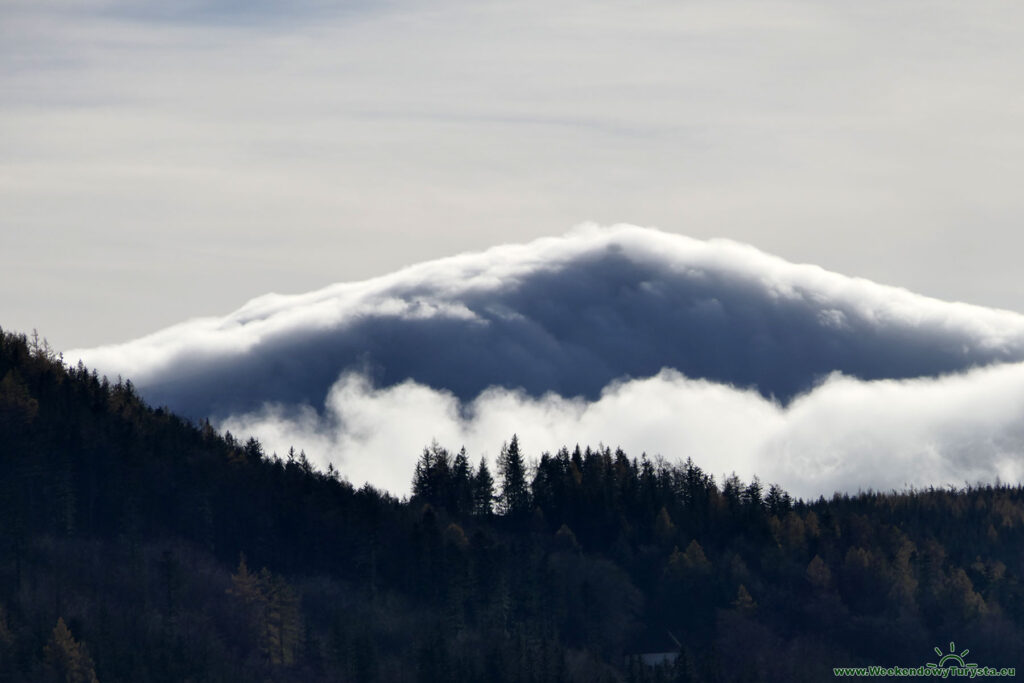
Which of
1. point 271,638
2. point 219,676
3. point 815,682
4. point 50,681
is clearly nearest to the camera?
point 50,681

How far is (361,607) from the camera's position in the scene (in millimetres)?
189500

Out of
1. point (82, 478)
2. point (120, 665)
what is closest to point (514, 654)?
point (120, 665)

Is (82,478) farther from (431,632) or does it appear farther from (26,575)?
(431,632)

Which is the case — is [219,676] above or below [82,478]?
below

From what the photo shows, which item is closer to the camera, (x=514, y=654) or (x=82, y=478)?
(x=514, y=654)

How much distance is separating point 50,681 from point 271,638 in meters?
28.3

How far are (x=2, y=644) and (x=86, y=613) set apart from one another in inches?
446

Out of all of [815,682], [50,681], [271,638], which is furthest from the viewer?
[815,682]

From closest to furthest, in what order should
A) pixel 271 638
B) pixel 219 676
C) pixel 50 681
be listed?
pixel 50 681 → pixel 219 676 → pixel 271 638

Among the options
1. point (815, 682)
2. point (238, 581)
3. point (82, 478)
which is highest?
point (82, 478)

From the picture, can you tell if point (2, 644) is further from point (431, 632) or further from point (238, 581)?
point (431, 632)

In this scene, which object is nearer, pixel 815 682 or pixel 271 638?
pixel 271 638

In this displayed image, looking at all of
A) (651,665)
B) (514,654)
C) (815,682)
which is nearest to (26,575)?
(514,654)

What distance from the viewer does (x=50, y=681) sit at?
150875 millimetres
